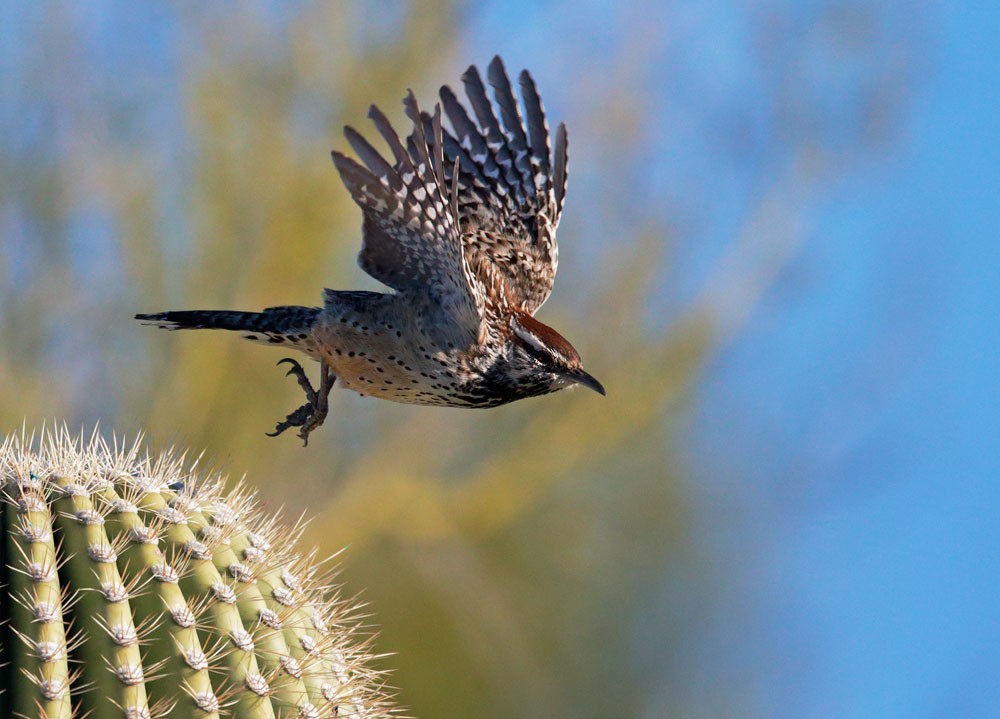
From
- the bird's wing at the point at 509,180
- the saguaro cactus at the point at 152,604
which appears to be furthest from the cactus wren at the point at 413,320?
the saguaro cactus at the point at 152,604

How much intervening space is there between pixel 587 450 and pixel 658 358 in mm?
588

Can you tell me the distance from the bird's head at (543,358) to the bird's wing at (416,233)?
10 centimetres

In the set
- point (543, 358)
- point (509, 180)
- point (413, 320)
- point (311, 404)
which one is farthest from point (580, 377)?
point (509, 180)

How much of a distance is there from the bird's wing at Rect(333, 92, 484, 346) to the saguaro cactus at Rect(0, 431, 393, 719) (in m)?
0.44

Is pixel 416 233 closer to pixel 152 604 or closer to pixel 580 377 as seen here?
pixel 580 377

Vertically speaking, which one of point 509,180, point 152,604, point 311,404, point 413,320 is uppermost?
point 509,180

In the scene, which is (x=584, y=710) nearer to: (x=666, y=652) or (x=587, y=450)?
(x=666, y=652)

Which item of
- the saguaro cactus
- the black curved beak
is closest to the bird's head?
the black curved beak

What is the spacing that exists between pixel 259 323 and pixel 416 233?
34cm

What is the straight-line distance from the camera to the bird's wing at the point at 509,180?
7.61 feet

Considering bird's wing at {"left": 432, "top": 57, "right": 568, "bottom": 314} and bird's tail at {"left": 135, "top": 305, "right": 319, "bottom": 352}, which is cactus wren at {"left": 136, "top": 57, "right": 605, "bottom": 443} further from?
bird's wing at {"left": 432, "top": 57, "right": 568, "bottom": 314}

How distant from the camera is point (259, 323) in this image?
6.32 ft

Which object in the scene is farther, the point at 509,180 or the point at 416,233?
the point at 509,180

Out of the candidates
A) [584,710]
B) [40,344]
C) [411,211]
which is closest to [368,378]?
[411,211]
